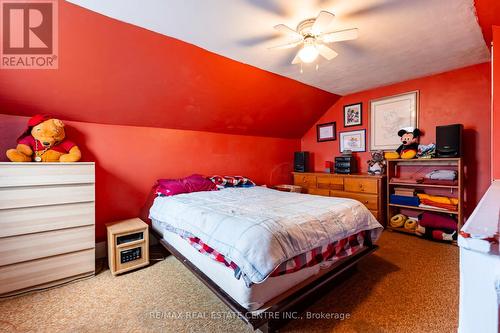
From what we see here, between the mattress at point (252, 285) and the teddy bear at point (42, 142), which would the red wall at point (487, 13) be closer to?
the mattress at point (252, 285)

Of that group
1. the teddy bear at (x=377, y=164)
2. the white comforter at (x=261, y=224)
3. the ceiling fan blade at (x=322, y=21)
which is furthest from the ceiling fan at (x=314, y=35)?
the teddy bear at (x=377, y=164)

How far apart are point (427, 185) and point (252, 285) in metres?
2.90

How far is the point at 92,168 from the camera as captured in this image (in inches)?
80.4

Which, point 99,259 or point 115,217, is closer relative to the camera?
point 99,259

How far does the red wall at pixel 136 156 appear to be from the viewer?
8.05 ft

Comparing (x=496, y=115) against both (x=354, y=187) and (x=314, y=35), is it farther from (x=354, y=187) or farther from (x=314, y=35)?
(x=354, y=187)

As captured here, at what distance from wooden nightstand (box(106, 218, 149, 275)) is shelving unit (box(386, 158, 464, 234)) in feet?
10.9

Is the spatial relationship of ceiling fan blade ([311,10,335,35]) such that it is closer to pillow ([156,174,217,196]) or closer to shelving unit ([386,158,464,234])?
pillow ([156,174,217,196])

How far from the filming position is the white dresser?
5.68 feet

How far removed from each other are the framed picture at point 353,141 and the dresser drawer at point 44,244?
13.0 ft

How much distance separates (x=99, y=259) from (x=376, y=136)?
4.26 metres

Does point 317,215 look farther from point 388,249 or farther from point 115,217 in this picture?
point 115,217

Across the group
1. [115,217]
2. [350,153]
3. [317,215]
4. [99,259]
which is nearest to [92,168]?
[115,217]

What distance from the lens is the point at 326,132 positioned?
4.34 meters
